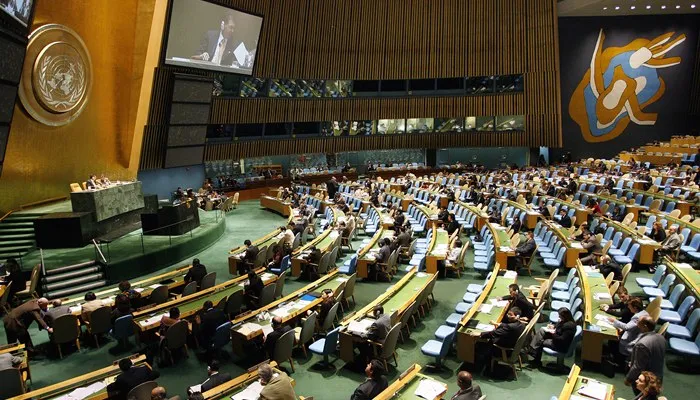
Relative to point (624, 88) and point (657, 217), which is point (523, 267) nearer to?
point (657, 217)

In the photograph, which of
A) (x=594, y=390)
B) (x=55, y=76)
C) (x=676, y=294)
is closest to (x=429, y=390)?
(x=594, y=390)

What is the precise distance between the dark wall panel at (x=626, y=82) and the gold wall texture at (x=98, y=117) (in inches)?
872

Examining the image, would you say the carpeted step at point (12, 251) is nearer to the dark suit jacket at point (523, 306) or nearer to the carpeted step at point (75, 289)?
the carpeted step at point (75, 289)

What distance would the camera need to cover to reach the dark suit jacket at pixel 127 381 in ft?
17.9

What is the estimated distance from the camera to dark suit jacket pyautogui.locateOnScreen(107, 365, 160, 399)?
546 centimetres

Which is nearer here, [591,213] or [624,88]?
[591,213]

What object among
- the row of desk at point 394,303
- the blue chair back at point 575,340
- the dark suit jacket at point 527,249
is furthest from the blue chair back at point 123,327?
the dark suit jacket at point 527,249

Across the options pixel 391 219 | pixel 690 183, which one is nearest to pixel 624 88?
pixel 690 183

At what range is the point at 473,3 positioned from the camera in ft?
87.5

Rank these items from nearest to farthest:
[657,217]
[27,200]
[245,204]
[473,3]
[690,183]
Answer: [657,217], [27,200], [690,183], [245,204], [473,3]

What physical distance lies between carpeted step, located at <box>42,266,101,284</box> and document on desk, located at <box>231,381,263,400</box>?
24.7 feet

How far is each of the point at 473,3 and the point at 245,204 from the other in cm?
1650

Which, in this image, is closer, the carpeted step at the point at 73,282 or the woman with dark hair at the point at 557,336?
the woman with dark hair at the point at 557,336

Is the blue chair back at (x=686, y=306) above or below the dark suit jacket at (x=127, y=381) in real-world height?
above
